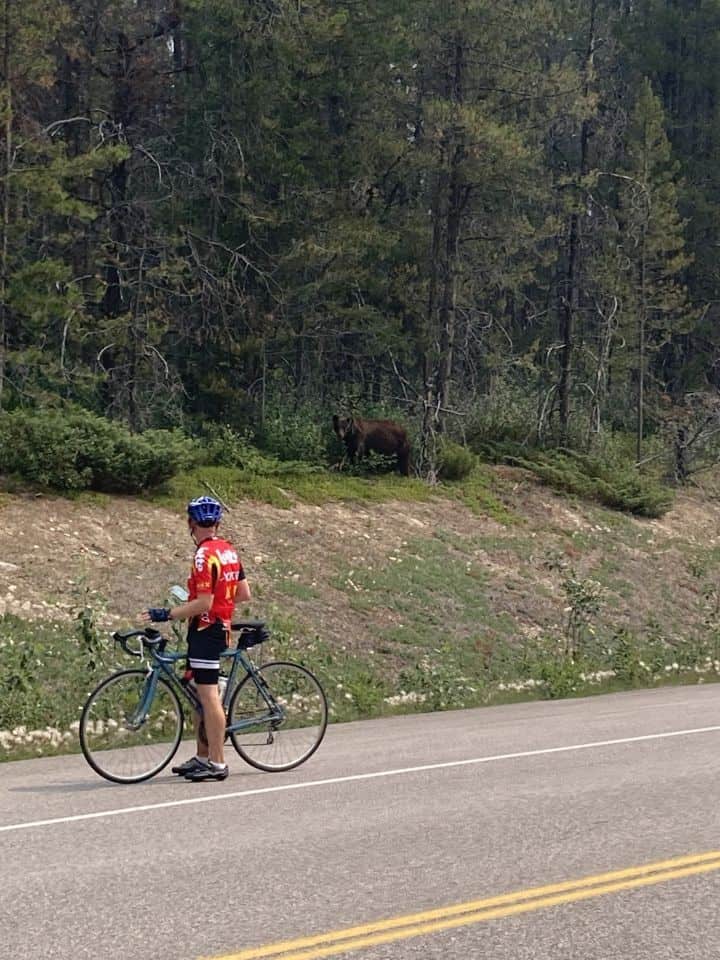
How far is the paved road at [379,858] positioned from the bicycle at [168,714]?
0.22m

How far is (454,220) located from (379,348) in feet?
12.2

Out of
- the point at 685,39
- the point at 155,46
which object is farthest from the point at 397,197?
the point at 685,39

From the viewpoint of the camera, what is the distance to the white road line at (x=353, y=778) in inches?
342

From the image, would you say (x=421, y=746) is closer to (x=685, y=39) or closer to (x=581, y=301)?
(x=581, y=301)

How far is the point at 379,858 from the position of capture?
7.49 metres

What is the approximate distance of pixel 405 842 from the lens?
25.9ft

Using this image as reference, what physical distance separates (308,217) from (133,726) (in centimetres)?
2237

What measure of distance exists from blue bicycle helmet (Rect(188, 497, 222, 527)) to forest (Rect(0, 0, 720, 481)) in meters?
14.6

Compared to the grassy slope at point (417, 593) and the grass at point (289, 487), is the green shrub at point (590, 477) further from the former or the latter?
the grass at point (289, 487)

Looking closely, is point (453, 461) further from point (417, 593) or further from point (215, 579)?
point (215, 579)

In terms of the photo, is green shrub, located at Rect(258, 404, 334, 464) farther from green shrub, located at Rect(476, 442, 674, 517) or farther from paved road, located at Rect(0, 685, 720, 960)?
paved road, located at Rect(0, 685, 720, 960)

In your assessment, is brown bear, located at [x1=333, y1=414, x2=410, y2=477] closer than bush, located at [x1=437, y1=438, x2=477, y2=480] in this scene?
Yes

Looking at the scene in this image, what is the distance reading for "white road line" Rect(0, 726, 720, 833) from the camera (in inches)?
342

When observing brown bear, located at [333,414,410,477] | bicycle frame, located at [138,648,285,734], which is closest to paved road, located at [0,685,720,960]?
bicycle frame, located at [138,648,285,734]
